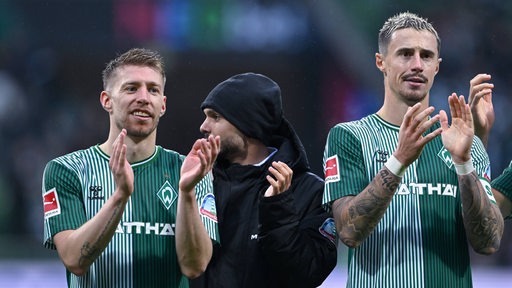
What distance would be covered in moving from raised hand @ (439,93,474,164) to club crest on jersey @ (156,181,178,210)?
1215 millimetres

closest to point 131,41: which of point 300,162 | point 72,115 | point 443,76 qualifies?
point 72,115

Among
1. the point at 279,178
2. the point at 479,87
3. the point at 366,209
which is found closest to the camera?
the point at 366,209

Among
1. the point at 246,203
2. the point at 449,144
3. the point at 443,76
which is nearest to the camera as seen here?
the point at 449,144

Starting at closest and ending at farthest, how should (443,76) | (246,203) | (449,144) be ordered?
(449,144)
(246,203)
(443,76)

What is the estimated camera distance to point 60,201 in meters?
4.63

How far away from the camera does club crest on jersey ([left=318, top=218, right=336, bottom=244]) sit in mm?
4797

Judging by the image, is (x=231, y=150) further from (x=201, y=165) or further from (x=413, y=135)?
(x=413, y=135)

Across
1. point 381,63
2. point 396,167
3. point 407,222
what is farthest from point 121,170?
point 381,63

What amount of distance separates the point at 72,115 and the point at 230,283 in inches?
343

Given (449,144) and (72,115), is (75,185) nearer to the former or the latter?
(449,144)

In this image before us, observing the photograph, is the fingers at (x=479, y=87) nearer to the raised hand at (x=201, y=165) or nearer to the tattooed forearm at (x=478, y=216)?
the tattooed forearm at (x=478, y=216)

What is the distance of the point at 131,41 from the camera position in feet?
45.0

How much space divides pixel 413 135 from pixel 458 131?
0.24 m

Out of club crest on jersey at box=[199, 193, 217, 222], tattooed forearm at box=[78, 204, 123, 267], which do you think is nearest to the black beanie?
club crest on jersey at box=[199, 193, 217, 222]
